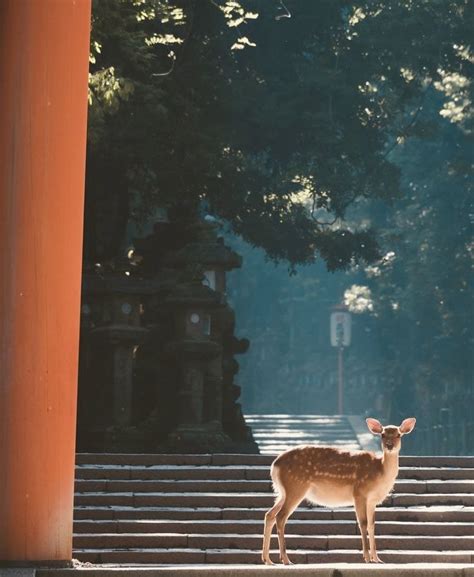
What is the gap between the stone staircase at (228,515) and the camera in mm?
15977

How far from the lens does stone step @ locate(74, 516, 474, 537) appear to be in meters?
16.7

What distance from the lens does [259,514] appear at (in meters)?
17.3

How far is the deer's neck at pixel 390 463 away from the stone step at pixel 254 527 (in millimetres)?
3111

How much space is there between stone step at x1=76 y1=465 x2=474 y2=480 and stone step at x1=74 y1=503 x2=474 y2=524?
1.02 m

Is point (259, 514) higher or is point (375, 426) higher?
point (375, 426)

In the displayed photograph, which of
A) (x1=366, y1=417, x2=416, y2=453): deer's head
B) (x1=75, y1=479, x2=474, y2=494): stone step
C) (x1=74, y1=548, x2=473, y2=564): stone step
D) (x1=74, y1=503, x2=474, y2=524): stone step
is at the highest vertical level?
(x1=366, y1=417, x2=416, y2=453): deer's head

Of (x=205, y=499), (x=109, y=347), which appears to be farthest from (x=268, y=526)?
(x=109, y=347)

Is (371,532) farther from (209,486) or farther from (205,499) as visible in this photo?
(209,486)

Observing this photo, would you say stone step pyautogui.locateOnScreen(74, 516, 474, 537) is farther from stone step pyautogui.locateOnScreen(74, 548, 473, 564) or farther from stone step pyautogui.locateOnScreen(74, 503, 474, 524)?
stone step pyautogui.locateOnScreen(74, 548, 473, 564)

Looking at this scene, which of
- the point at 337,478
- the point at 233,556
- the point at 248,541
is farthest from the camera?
the point at 248,541

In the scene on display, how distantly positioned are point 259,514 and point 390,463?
3794 millimetres

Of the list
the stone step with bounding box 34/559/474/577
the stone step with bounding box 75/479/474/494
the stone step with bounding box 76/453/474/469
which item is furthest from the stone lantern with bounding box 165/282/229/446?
the stone step with bounding box 34/559/474/577

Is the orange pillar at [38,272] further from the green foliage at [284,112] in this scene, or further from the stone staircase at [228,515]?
the green foliage at [284,112]

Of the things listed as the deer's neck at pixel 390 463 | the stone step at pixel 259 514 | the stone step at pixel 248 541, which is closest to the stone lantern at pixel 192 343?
the stone step at pixel 259 514
